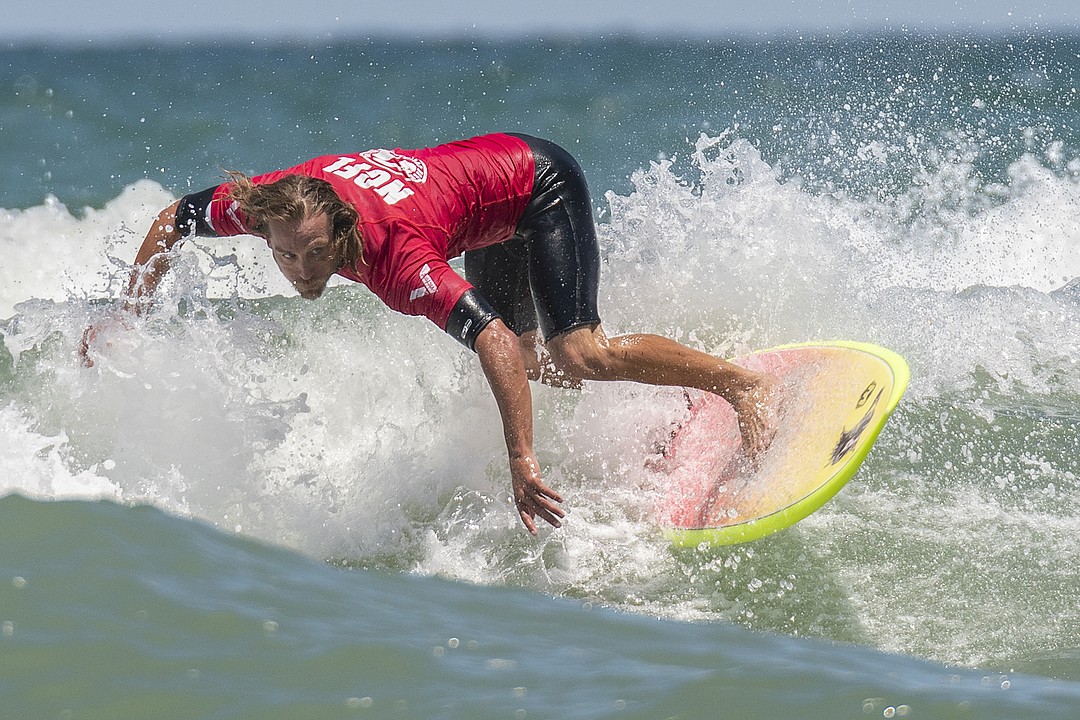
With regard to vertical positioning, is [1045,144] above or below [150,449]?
above

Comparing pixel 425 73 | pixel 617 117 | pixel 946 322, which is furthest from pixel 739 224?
pixel 425 73

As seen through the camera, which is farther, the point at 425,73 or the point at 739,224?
the point at 425,73

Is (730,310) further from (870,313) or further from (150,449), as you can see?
(150,449)

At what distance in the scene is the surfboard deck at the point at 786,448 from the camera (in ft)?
13.7

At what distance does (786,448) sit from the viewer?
4.54 metres

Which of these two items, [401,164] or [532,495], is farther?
[401,164]

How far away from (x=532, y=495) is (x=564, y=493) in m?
1.16

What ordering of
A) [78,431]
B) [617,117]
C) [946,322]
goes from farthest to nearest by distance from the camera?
[617,117]
[946,322]
[78,431]

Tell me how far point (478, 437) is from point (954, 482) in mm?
2097

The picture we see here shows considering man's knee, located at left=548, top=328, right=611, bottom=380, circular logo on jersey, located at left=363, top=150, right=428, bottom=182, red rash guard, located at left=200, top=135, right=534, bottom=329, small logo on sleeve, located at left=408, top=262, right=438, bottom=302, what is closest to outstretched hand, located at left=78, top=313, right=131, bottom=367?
red rash guard, located at left=200, top=135, right=534, bottom=329

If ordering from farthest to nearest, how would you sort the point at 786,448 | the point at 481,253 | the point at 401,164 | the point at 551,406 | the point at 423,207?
the point at 551,406 < the point at 481,253 < the point at 786,448 < the point at 401,164 < the point at 423,207

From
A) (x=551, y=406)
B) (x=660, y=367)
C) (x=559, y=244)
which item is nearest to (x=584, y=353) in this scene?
(x=660, y=367)

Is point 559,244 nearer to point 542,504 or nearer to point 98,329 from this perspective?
point 542,504

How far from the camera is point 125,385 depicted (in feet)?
14.7
